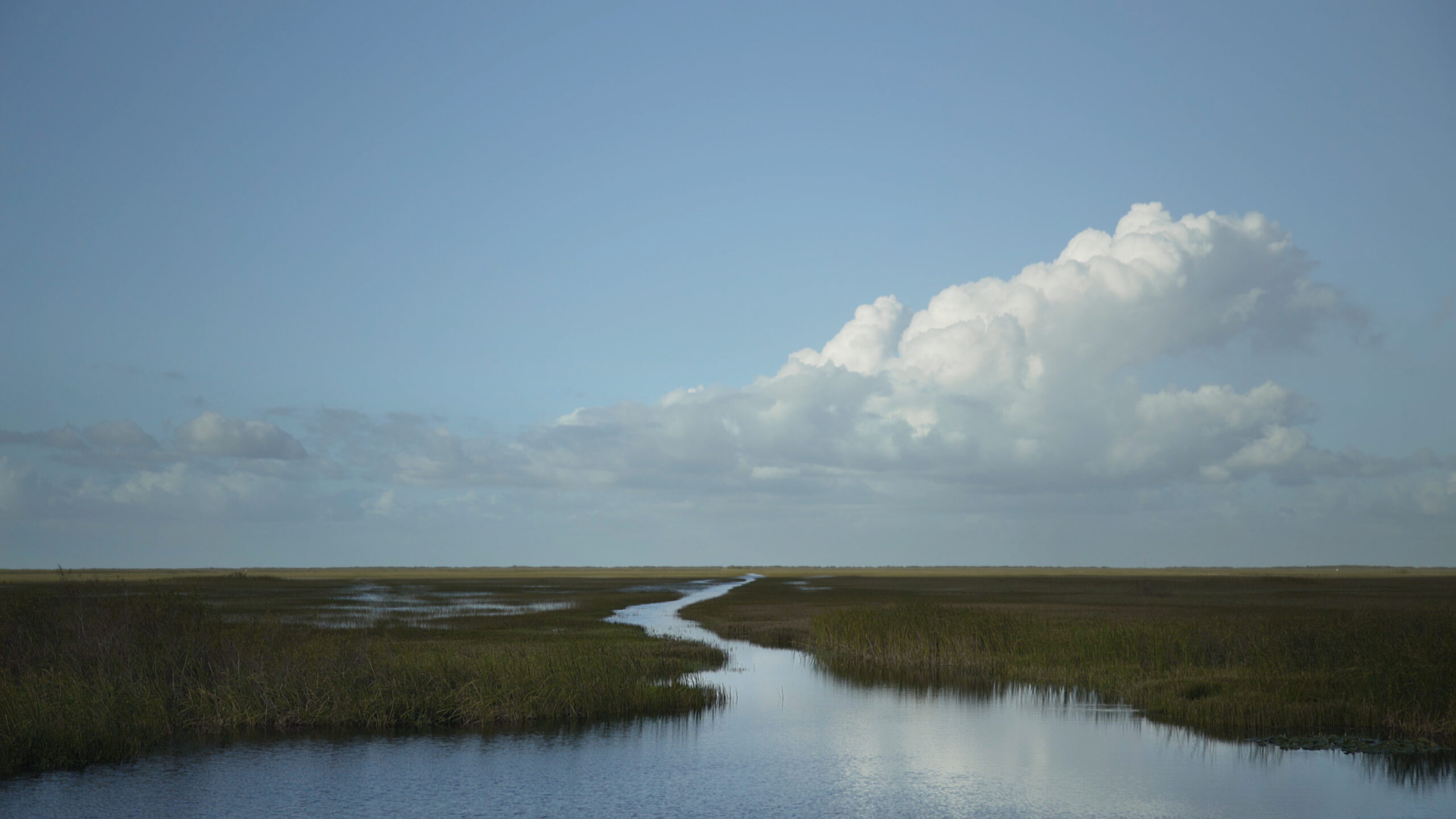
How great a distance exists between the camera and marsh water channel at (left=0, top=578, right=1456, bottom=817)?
16.9 meters

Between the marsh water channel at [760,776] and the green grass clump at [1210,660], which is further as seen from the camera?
the green grass clump at [1210,660]

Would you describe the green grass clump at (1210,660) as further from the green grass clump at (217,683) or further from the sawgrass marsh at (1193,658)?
the green grass clump at (217,683)

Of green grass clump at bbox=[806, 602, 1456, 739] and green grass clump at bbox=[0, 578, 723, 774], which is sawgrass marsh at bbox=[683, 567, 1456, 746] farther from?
green grass clump at bbox=[0, 578, 723, 774]

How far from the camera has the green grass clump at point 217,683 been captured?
20.0 meters

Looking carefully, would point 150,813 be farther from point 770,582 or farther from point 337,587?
point 770,582

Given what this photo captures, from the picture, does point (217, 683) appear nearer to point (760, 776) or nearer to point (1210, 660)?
point (760, 776)

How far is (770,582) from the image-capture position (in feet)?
411

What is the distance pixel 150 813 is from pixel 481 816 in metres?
5.39

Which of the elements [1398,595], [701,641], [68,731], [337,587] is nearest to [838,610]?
[701,641]

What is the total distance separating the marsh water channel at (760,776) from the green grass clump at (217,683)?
1.01 metres

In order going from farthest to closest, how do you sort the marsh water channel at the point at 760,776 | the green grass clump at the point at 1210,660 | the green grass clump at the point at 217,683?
the green grass clump at the point at 1210,660 → the green grass clump at the point at 217,683 → the marsh water channel at the point at 760,776

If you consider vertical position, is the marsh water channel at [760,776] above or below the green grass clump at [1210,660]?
below

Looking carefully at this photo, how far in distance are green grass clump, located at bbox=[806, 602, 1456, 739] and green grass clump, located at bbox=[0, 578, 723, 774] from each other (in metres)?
11.0

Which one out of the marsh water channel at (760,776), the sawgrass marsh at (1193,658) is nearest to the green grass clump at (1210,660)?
the sawgrass marsh at (1193,658)
